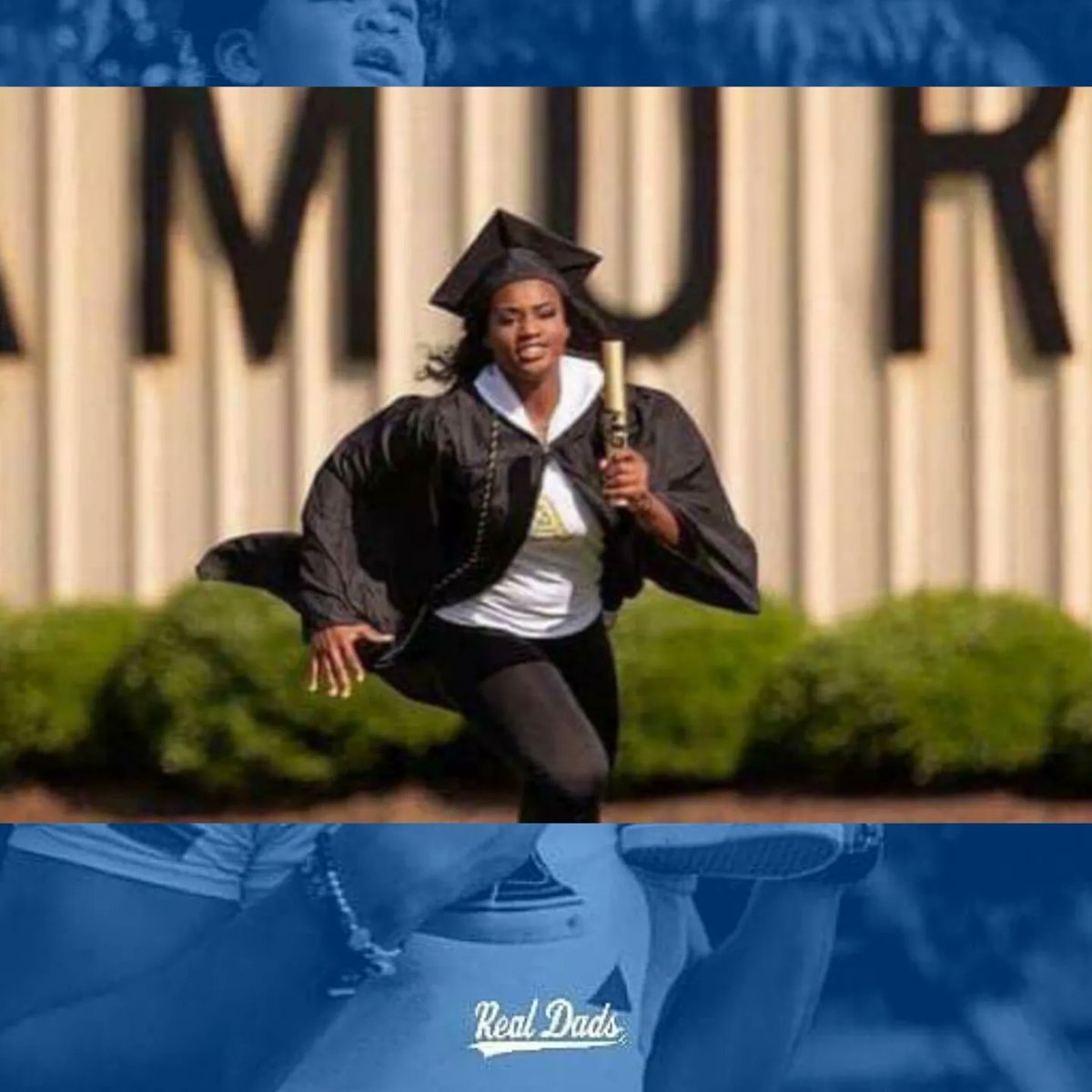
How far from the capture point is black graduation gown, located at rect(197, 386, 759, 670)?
Answer: 18.2 feet

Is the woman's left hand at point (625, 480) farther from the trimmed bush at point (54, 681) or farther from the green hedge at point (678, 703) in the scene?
the trimmed bush at point (54, 681)

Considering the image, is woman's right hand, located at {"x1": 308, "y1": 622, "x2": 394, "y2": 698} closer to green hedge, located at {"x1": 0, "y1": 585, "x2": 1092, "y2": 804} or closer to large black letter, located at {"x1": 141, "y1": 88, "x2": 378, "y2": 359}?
green hedge, located at {"x1": 0, "y1": 585, "x2": 1092, "y2": 804}

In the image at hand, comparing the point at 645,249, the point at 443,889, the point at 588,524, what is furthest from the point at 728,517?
the point at 645,249

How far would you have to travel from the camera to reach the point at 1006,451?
8.23 meters

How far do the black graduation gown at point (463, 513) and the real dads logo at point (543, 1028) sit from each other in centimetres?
70

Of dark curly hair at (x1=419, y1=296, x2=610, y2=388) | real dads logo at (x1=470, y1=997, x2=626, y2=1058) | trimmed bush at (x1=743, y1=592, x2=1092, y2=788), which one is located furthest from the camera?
trimmed bush at (x1=743, y1=592, x2=1092, y2=788)

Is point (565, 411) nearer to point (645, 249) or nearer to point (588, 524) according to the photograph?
point (588, 524)

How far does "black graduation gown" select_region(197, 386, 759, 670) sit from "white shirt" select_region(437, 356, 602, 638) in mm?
21

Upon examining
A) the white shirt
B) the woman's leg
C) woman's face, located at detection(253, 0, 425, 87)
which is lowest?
the woman's leg

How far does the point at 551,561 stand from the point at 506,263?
54cm

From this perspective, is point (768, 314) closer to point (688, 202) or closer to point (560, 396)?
point (688, 202)

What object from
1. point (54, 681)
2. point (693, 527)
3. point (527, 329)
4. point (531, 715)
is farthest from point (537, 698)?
point (54, 681)

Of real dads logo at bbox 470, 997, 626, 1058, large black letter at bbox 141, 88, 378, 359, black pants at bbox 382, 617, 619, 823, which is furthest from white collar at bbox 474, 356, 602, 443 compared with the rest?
large black letter at bbox 141, 88, 378, 359

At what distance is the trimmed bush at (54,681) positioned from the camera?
8086 millimetres
